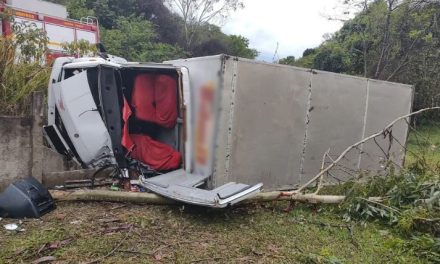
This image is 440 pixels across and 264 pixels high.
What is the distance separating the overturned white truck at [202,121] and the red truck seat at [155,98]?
0.6 inches

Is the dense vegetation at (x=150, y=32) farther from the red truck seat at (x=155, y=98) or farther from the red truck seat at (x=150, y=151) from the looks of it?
the red truck seat at (x=150, y=151)

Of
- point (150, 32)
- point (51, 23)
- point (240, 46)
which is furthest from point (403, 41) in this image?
point (240, 46)

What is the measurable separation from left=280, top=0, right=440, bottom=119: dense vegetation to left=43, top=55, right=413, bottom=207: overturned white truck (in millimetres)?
7698

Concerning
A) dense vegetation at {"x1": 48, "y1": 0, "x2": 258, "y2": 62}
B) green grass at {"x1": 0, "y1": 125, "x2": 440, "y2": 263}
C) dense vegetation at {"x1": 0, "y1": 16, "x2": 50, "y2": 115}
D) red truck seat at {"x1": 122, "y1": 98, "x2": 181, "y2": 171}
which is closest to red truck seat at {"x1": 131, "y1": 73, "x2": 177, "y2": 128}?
red truck seat at {"x1": 122, "y1": 98, "x2": 181, "y2": 171}

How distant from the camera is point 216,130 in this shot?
14.1 ft

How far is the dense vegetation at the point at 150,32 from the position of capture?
20594mm

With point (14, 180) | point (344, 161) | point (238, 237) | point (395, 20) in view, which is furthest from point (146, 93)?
point (395, 20)

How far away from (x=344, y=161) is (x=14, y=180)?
4.67 meters

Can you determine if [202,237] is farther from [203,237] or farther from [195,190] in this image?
[195,190]

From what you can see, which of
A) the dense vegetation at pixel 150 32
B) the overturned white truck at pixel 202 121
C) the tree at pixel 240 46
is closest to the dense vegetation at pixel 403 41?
the overturned white truck at pixel 202 121

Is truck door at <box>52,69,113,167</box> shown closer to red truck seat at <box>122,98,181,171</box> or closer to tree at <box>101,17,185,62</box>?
red truck seat at <box>122,98,181,171</box>

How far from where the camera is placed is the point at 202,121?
4.35 m

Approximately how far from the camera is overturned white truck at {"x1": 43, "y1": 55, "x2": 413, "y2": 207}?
172 inches

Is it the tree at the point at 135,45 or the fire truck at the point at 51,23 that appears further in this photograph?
the tree at the point at 135,45
